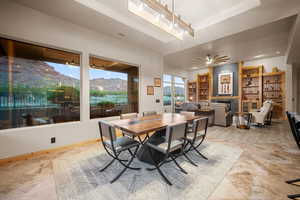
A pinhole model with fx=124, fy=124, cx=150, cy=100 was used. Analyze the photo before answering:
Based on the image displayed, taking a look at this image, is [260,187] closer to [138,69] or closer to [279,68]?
[138,69]

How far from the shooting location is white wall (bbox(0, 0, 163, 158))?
7.80ft

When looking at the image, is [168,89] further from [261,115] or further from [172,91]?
[261,115]

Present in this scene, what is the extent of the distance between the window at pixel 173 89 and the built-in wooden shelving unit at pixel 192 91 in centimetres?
61

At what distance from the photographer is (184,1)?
269 cm

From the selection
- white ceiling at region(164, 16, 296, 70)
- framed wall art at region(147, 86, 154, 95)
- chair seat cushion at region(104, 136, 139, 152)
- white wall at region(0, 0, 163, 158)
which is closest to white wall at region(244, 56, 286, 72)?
white ceiling at region(164, 16, 296, 70)

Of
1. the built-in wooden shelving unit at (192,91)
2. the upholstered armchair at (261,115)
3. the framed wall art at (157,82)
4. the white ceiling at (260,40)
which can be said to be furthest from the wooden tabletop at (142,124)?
the built-in wooden shelving unit at (192,91)

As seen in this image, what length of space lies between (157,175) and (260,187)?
140cm

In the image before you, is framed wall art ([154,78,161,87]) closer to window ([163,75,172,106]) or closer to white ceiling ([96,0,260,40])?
white ceiling ([96,0,260,40])

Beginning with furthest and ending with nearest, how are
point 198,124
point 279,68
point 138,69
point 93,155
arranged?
point 279,68
point 138,69
point 93,155
point 198,124

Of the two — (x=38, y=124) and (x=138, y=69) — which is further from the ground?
(x=138, y=69)

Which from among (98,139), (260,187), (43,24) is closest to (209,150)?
(260,187)

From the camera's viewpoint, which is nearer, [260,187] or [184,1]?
[260,187]

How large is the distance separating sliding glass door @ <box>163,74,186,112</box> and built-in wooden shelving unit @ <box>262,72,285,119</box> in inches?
184

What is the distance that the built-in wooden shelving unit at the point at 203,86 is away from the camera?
8703mm
